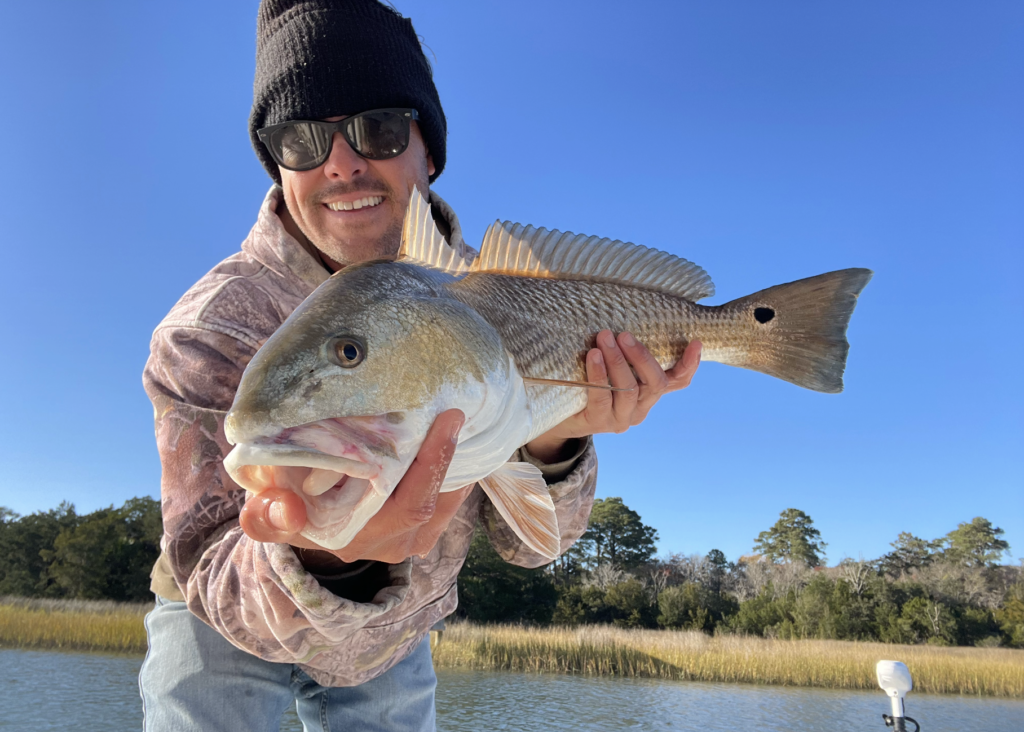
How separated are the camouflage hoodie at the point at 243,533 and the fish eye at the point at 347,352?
2.37 ft

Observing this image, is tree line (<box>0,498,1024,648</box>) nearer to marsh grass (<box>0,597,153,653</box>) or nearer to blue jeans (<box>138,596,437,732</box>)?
marsh grass (<box>0,597,153,653</box>)

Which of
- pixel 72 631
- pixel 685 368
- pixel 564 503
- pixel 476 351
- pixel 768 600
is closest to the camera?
pixel 476 351

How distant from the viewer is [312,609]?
184 cm

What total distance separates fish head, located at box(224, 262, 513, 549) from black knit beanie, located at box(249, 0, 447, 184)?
1855 mm

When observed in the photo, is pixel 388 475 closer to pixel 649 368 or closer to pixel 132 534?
pixel 649 368

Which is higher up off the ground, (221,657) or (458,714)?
(221,657)

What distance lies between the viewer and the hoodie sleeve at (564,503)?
2682mm

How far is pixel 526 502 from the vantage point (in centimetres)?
206

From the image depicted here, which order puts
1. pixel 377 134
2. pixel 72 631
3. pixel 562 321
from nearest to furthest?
pixel 562 321 < pixel 377 134 < pixel 72 631

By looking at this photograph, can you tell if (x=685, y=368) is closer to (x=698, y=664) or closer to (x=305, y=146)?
(x=305, y=146)

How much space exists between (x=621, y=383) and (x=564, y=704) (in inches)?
548

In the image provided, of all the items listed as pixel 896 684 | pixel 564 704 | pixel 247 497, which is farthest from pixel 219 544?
pixel 564 704

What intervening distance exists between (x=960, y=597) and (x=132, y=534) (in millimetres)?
39584

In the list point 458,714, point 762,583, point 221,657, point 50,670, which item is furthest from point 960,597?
point 221,657
